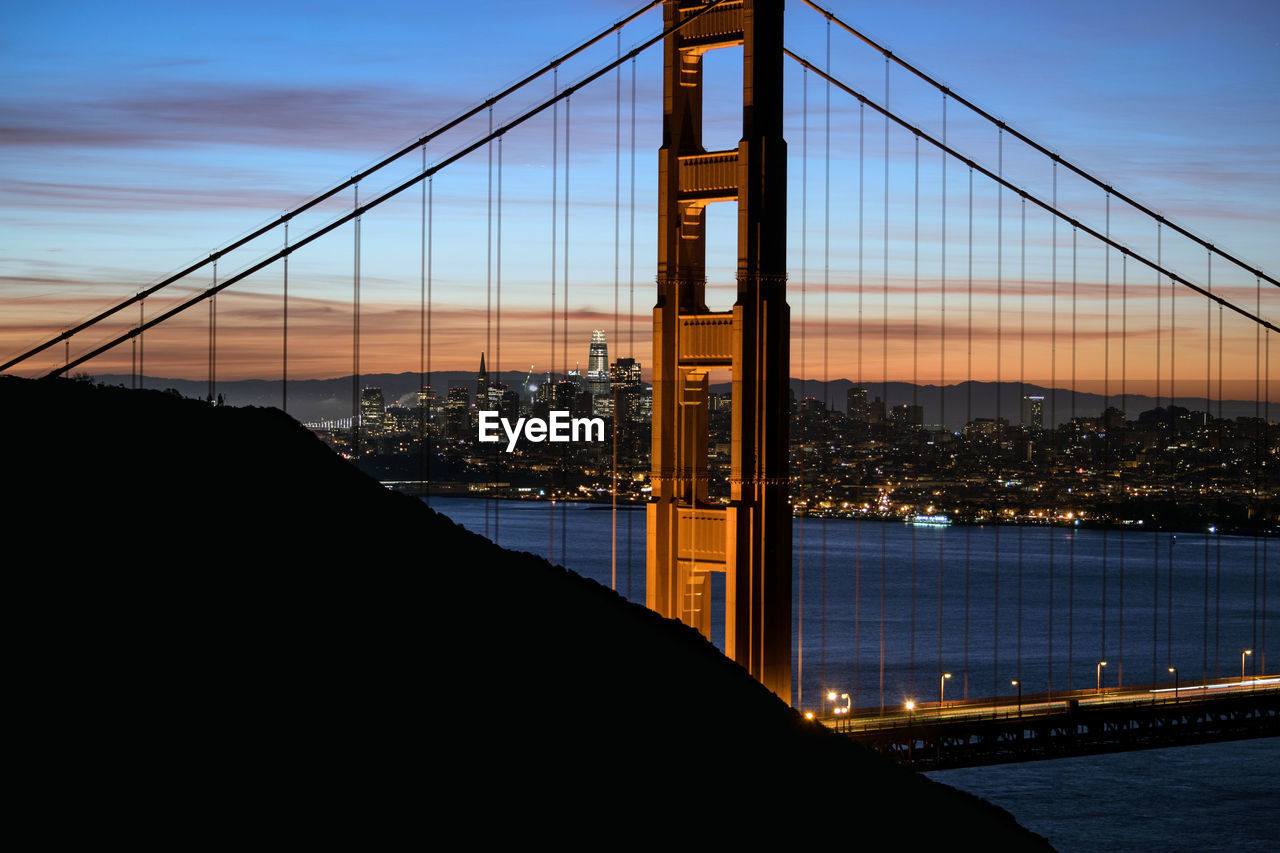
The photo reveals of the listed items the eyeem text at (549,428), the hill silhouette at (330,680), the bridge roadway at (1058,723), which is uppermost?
the eyeem text at (549,428)

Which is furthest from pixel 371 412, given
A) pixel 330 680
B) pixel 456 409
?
pixel 330 680

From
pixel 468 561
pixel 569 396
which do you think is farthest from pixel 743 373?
pixel 468 561

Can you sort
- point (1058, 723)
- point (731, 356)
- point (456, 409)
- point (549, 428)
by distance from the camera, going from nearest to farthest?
point (549, 428) → point (731, 356) → point (1058, 723) → point (456, 409)

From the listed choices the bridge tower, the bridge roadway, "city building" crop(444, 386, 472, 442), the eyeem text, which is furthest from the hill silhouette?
"city building" crop(444, 386, 472, 442)

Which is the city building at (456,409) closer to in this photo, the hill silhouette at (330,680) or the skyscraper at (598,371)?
the skyscraper at (598,371)

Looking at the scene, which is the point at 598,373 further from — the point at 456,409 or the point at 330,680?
the point at 330,680

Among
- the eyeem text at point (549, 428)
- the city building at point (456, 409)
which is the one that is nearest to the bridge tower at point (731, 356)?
the eyeem text at point (549, 428)
